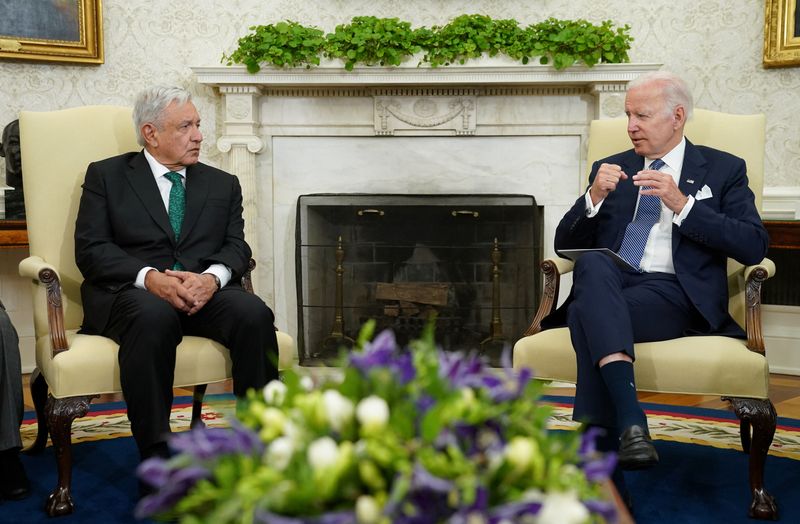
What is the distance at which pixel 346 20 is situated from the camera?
445 centimetres

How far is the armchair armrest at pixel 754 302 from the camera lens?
2363 millimetres

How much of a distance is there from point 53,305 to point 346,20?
2.59 metres

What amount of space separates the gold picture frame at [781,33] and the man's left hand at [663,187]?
2.12 m

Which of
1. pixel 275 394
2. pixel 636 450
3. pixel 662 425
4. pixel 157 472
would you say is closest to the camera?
pixel 157 472

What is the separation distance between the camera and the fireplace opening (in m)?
4.32

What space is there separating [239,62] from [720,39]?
2.47 meters

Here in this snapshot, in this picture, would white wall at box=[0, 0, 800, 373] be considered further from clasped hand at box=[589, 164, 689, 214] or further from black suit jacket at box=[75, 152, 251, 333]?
clasped hand at box=[589, 164, 689, 214]

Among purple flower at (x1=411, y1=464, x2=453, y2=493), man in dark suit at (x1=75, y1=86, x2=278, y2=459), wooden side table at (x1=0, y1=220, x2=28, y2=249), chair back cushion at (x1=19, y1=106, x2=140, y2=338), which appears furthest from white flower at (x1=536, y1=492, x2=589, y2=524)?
wooden side table at (x1=0, y1=220, x2=28, y2=249)

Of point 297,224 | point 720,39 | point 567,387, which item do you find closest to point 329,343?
point 297,224

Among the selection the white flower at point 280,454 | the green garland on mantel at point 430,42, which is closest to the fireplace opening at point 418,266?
the green garland on mantel at point 430,42

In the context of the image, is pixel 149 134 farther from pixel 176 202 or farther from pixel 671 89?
pixel 671 89

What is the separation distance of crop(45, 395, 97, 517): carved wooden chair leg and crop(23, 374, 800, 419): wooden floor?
1382 mm

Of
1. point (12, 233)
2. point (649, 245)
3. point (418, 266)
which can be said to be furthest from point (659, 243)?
point (12, 233)

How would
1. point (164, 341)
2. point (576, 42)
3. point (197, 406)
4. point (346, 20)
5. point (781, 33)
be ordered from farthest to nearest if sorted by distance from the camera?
point (346, 20)
point (781, 33)
point (576, 42)
point (197, 406)
point (164, 341)
